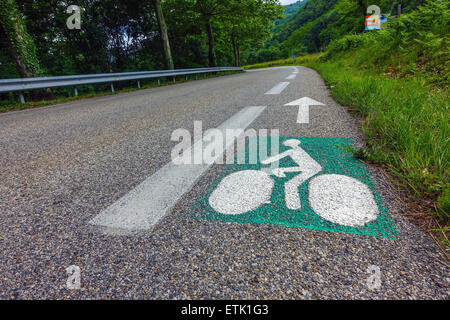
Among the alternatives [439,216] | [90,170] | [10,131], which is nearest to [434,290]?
[439,216]

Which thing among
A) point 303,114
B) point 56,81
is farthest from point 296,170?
point 56,81

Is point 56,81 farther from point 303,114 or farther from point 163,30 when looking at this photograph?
point 163,30

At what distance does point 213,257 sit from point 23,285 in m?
0.76

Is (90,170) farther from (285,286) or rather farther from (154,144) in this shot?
(285,286)

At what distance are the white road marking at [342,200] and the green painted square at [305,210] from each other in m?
0.03

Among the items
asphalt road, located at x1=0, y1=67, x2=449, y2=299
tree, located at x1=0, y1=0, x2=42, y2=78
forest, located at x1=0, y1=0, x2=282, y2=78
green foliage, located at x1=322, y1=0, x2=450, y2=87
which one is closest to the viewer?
asphalt road, located at x1=0, y1=67, x2=449, y2=299

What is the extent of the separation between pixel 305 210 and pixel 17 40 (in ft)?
35.4

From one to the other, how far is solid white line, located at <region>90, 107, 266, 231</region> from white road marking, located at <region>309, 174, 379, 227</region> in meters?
0.83

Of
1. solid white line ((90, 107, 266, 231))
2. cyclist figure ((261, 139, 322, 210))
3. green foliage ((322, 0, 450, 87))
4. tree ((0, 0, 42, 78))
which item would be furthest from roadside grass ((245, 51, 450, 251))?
tree ((0, 0, 42, 78))

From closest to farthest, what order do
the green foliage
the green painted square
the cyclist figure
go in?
the green painted square, the cyclist figure, the green foliage

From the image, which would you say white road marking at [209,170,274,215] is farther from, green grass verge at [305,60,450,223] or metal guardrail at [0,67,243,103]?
metal guardrail at [0,67,243,103]

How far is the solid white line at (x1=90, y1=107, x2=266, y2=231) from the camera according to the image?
1.28 m

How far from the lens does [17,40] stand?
7836mm

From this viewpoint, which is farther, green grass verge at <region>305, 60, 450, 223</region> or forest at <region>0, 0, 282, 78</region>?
forest at <region>0, 0, 282, 78</region>
